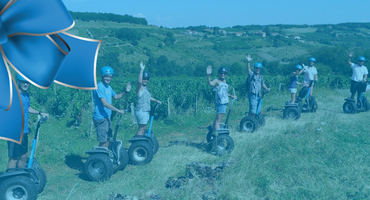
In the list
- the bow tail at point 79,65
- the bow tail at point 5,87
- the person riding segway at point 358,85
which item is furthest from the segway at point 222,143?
the person riding segway at point 358,85

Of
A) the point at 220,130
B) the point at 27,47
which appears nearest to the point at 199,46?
the point at 220,130

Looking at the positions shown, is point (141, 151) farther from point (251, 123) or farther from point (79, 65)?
point (79, 65)

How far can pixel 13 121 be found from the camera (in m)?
1.38

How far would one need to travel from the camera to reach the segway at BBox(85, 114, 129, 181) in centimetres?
470

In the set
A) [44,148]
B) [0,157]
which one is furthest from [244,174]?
[0,157]

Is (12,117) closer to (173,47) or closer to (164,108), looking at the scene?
(164,108)

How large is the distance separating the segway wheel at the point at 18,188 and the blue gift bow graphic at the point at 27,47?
2.80 m

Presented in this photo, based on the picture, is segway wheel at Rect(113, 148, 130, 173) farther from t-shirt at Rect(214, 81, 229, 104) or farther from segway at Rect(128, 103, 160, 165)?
t-shirt at Rect(214, 81, 229, 104)

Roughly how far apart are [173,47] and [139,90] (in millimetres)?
75338

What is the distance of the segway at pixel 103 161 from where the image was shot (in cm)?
470

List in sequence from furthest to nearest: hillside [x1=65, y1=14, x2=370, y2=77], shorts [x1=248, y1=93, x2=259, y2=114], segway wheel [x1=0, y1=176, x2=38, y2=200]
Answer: hillside [x1=65, y1=14, x2=370, y2=77] → shorts [x1=248, y1=93, x2=259, y2=114] → segway wheel [x1=0, y1=176, x2=38, y2=200]

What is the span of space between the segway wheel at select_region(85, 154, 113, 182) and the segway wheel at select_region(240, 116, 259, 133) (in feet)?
12.7

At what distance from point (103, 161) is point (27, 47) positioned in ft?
11.7

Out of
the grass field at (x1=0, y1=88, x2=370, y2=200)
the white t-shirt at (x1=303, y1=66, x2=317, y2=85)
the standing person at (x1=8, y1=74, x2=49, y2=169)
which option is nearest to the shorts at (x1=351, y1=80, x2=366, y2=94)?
the white t-shirt at (x1=303, y1=66, x2=317, y2=85)
